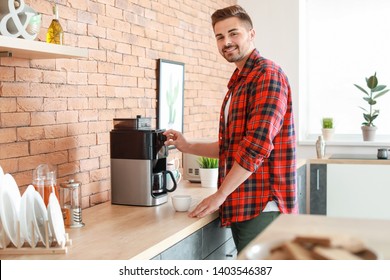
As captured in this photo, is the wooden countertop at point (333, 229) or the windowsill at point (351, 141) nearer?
the wooden countertop at point (333, 229)

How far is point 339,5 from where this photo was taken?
5.36 meters

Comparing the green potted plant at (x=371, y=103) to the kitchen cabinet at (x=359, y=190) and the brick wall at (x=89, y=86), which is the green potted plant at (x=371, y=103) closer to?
the kitchen cabinet at (x=359, y=190)

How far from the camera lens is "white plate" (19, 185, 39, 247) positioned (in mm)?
1812

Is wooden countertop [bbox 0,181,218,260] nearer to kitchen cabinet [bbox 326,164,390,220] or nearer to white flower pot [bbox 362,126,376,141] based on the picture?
kitchen cabinet [bbox 326,164,390,220]

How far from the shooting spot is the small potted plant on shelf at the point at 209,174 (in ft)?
10.6

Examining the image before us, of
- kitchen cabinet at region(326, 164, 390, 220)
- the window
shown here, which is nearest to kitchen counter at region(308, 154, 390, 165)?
kitchen cabinet at region(326, 164, 390, 220)

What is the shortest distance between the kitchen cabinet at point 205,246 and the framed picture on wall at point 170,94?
1.04 m

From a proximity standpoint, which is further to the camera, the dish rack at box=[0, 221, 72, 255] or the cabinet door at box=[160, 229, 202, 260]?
the cabinet door at box=[160, 229, 202, 260]

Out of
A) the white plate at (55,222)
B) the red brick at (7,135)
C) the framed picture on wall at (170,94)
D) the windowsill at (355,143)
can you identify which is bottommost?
the white plate at (55,222)

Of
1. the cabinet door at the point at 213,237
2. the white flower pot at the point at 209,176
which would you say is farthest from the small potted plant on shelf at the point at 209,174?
the cabinet door at the point at 213,237

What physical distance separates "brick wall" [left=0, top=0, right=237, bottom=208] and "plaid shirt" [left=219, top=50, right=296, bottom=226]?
0.71 metres
